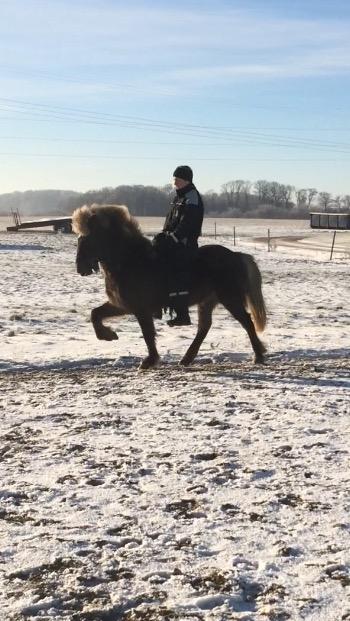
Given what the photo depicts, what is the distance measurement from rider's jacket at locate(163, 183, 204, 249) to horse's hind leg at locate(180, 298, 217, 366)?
0.96 m

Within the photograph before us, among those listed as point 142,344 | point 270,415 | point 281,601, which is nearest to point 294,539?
point 281,601

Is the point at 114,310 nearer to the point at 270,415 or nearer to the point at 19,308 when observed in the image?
the point at 270,415

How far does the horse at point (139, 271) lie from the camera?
25.6 feet

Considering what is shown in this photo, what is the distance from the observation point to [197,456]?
495cm

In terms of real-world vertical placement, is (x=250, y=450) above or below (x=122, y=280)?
below

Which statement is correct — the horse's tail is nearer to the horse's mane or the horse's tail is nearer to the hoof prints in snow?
the horse's mane

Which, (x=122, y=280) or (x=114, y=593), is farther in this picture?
(x=122, y=280)

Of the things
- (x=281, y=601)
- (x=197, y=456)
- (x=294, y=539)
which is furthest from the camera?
(x=197, y=456)

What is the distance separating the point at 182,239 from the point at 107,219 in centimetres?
92

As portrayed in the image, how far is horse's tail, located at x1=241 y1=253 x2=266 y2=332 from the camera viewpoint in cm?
813

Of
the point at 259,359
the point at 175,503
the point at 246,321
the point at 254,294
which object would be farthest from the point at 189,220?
the point at 175,503

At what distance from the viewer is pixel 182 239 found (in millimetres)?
7754

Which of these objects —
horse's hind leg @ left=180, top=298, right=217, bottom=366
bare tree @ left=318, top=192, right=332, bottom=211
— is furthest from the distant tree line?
horse's hind leg @ left=180, top=298, right=217, bottom=366

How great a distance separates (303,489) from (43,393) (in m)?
3.40
